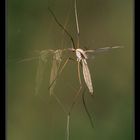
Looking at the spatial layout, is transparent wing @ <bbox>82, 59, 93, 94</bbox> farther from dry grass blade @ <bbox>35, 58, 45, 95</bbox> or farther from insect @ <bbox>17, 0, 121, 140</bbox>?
dry grass blade @ <bbox>35, 58, 45, 95</bbox>

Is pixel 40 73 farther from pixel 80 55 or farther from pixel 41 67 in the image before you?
pixel 80 55

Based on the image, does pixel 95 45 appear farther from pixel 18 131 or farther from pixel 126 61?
pixel 18 131

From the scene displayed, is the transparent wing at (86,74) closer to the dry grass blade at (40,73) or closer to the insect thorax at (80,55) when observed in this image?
the insect thorax at (80,55)

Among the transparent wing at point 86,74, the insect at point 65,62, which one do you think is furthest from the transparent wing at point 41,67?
the transparent wing at point 86,74

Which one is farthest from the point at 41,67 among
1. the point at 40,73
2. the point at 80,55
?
the point at 80,55

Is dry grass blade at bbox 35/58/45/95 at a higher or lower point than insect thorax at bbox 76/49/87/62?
lower

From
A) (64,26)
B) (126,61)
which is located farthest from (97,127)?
(64,26)

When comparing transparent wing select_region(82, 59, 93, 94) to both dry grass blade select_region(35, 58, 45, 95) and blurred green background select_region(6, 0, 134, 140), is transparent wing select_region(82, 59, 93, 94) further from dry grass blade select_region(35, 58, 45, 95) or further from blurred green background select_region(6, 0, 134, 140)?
dry grass blade select_region(35, 58, 45, 95)

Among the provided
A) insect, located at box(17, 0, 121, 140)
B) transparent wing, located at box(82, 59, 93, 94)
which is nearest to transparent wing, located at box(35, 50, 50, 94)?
insect, located at box(17, 0, 121, 140)

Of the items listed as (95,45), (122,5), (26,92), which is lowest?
(26,92)
